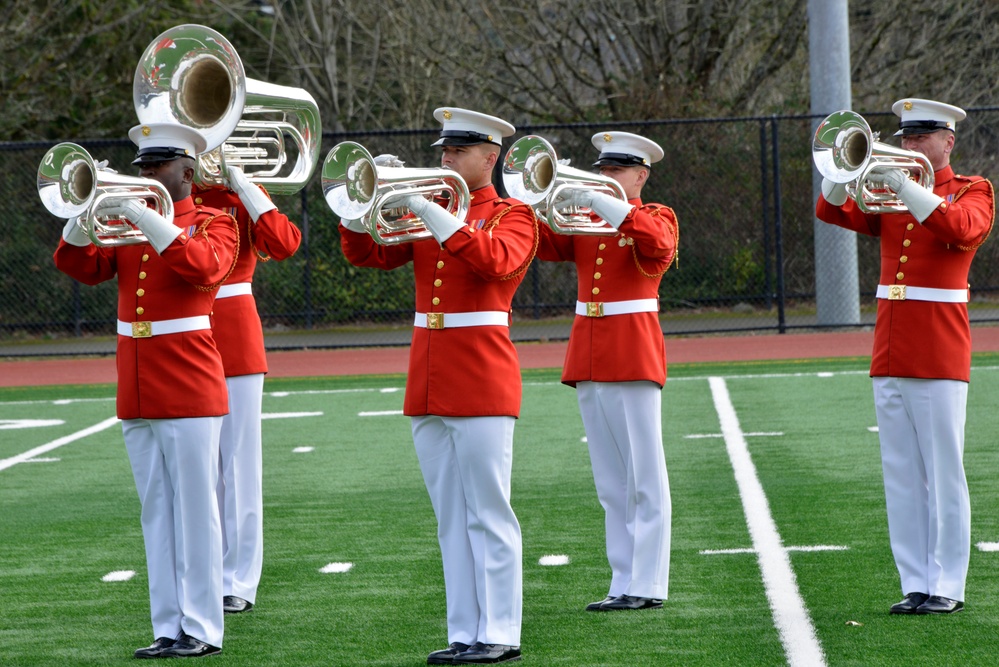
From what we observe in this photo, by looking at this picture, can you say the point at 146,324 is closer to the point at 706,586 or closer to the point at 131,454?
the point at 131,454

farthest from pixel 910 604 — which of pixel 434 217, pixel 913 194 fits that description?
pixel 434 217

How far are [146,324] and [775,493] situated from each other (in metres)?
A: 3.62

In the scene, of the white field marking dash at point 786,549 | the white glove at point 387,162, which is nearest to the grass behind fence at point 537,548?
the white field marking dash at point 786,549

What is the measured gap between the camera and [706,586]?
5.43 m

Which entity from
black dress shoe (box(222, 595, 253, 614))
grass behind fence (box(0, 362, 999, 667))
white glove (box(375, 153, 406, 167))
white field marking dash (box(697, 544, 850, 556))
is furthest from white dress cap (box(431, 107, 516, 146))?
white field marking dash (box(697, 544, 850, 556))

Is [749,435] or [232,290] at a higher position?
[232,290]

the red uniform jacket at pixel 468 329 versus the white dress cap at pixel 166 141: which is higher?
the white dress cap at pixel 166 141

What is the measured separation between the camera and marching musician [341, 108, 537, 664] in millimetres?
4535

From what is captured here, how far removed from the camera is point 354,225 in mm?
4582

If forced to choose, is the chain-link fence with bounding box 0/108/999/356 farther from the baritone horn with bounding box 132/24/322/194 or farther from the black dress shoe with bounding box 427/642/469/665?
the black dress shoe with bounding box 427/642/469/665

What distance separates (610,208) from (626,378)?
30.2 inches

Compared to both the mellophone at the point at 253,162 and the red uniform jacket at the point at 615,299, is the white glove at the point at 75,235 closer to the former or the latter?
the mellophone at the point at 253,162

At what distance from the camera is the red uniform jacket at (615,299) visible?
526cm

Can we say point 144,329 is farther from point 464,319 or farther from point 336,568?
point 336,568
